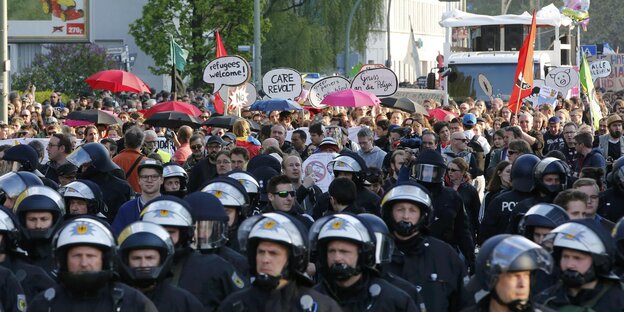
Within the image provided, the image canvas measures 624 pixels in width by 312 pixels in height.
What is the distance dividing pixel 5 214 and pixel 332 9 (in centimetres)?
4507

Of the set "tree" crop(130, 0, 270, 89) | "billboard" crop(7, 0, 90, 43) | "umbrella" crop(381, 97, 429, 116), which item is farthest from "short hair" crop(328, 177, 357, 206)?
"tree" crop(130, 0, 270, 89)

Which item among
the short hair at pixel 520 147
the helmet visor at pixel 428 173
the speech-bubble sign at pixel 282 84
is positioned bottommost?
the helmet visor at pixel 428 173

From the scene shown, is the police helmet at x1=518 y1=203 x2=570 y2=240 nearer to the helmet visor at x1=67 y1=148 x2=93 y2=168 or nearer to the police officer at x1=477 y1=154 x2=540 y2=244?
the police officer at x1=477 y1=154 x2=540 y2=244

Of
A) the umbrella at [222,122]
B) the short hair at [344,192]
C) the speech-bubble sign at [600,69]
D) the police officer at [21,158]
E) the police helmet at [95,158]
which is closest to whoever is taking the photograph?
the short hair at [344,192]

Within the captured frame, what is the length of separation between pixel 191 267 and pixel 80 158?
15.4 feet

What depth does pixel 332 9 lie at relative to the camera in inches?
2109

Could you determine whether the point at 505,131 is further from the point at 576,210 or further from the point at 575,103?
the point at 575,103

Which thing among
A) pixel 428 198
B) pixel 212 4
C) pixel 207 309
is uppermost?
pixel 212 4

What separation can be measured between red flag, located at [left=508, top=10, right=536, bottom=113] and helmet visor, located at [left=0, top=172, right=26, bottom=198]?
1346 centimetres

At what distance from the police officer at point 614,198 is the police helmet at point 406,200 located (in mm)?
3211

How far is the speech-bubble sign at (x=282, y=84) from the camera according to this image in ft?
82.3

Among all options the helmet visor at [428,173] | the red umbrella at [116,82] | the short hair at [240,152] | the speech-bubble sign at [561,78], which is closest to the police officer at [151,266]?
the helmet visor at [428,173]

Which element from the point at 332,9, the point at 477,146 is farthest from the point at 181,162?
the point at 332,9

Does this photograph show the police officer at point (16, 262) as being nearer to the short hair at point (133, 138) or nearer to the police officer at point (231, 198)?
the police officer at point (231, 198)
